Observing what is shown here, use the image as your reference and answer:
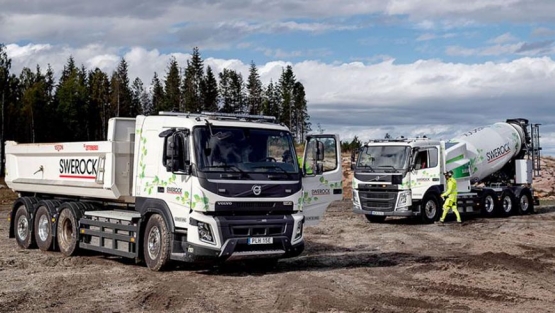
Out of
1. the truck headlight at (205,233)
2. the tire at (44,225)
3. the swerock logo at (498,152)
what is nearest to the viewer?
the truck headlight at (205,233)

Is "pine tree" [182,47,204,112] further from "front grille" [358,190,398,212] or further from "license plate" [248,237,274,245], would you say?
"license plate" [248,237,274,245]

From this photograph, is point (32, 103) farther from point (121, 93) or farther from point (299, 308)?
point (299, 308)

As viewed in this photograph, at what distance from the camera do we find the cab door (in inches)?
523

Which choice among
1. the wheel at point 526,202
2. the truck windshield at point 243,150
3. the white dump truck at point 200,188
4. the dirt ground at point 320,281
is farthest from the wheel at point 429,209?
Answer: the truck windshield at point 243,150

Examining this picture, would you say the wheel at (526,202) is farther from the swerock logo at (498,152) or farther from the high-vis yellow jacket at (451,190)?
the high-vis yellow jacket at (451,190)

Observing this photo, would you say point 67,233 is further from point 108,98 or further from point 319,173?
point 108,98

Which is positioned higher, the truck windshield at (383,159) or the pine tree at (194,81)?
the pine tree at (194,81)

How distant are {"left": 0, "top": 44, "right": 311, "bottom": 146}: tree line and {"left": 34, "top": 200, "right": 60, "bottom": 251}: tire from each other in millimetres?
44178

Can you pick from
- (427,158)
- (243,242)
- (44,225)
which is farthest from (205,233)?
(427,158)

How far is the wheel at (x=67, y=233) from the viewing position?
15359mm

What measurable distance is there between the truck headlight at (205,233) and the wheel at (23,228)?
22.5 feet

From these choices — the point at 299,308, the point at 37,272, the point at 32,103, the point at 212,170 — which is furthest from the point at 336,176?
the point at 32,103

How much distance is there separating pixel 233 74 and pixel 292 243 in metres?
88.3

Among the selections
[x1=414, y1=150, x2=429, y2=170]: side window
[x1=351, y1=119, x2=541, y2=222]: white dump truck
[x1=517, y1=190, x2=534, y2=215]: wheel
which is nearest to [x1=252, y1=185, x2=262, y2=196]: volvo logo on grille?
[x1=351, y1=119, x2=541, y2=222]: white dump truck
